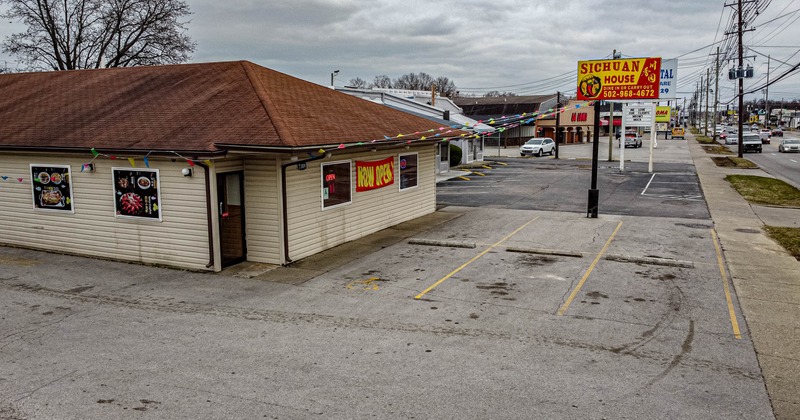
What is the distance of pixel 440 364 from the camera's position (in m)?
7.73

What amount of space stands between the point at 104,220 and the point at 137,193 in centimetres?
133

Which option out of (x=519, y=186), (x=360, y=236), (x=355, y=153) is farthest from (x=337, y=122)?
(x=519, y=186)

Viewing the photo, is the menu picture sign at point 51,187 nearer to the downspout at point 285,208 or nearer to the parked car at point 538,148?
the downspout at point 285,208

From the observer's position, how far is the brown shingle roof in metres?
13.2

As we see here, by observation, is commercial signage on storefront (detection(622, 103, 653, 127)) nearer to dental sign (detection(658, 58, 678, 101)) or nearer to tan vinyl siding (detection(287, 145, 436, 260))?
dental sign (detection(658, 58, 678, 101))

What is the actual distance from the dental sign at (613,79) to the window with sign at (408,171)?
6.02 m

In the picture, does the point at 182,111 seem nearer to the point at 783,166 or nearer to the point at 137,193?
the point at 137,193

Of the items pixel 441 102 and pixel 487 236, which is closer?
pixel 487 236

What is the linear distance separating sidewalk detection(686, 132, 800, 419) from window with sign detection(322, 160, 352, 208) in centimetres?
932

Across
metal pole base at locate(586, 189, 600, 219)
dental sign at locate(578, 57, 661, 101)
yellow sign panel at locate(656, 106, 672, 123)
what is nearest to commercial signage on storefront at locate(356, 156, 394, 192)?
metal pole base at locate(586, 189, 600, 219)

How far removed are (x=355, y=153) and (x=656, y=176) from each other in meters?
23.9

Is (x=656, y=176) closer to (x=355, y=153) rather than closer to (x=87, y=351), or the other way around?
(x=355, y=153)

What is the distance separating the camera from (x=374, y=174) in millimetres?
17000

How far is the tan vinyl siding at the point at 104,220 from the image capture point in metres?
13.0
